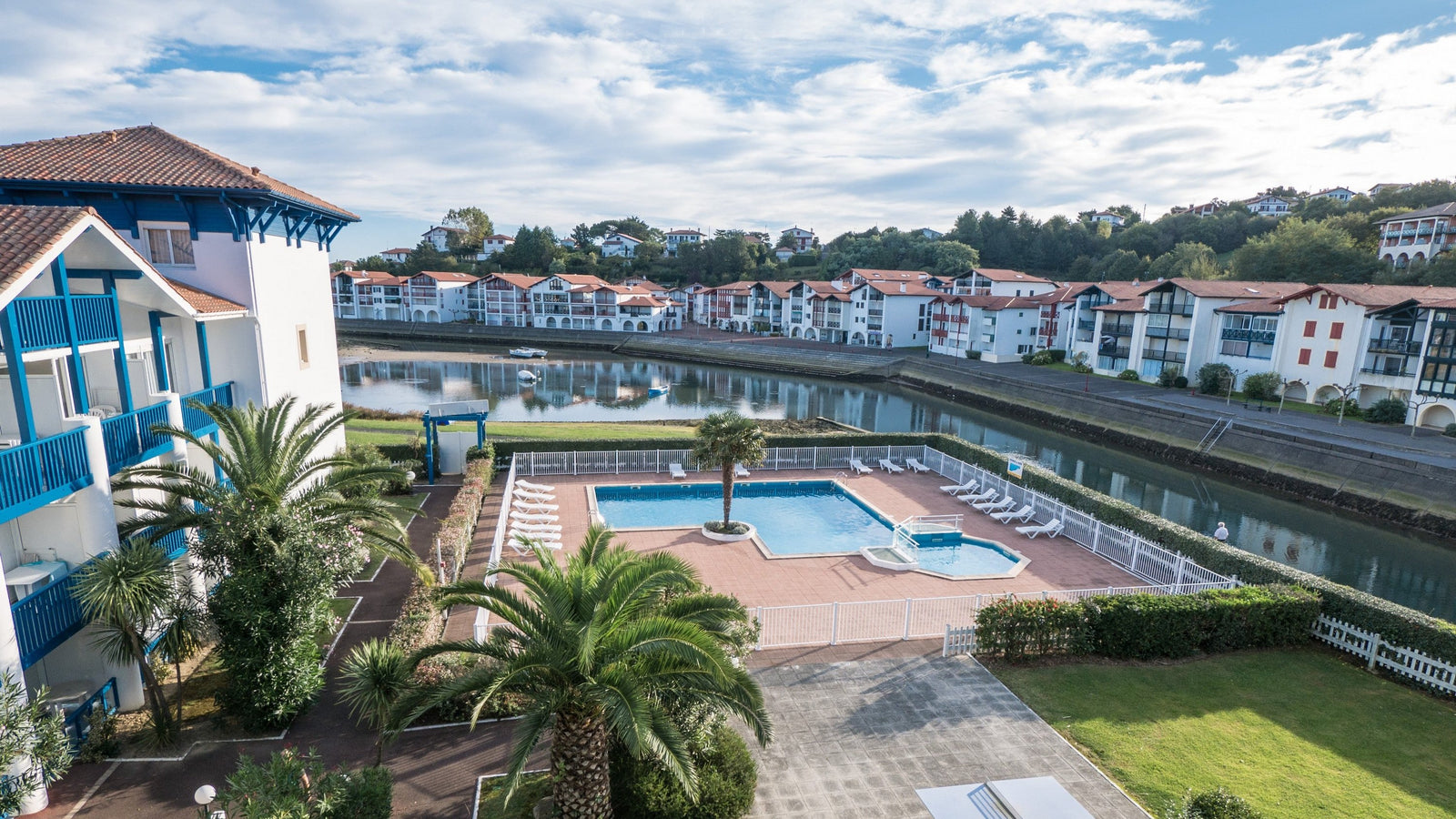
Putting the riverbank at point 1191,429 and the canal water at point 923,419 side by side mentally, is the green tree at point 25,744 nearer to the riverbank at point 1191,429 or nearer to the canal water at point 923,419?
the canal water at point 923,419

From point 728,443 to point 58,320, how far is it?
1525 cm

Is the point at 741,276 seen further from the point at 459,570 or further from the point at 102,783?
the point at 102,783

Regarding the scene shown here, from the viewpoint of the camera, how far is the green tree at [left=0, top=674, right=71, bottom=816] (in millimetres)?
8289

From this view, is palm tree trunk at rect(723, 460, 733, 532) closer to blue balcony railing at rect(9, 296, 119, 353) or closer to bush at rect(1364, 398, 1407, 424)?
blue balcony railing at rect(9, 296, 119, 353)

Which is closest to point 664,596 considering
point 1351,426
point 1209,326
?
point 1351,426

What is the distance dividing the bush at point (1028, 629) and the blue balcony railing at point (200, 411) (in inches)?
644

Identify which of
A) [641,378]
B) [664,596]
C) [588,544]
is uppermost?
[588,544]

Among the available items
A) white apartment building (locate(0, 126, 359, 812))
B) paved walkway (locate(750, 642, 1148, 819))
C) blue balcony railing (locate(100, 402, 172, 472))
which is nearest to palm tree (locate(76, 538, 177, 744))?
white apartment building (locate(0, 126, 359, 812))

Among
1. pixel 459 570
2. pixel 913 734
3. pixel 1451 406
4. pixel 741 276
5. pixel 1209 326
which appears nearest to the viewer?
pixel 913 734

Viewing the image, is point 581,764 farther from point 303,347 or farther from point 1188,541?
point 303,347

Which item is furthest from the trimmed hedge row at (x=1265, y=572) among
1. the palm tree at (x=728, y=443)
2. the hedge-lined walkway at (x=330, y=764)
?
the hedge-lined walkway at (x=330, y=764)

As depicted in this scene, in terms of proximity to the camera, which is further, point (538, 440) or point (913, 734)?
point (538, 440)

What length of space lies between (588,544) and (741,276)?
118m

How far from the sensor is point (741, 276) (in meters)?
125
